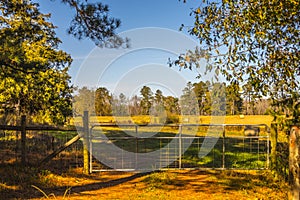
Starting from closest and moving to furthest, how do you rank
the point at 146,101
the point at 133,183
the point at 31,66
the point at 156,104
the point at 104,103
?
1. the point at 133,183
2. the point at 31,66
3. the point at 146,101
4. the point at 156,104
5. the point at 104,103

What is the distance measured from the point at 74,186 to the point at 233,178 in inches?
161

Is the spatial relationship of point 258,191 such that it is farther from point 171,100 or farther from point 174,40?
point 171,100

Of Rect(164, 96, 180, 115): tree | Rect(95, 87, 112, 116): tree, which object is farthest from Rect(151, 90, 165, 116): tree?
Rect(95, 87, 112, 116): tree

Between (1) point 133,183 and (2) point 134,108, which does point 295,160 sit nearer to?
(1) point 133,183

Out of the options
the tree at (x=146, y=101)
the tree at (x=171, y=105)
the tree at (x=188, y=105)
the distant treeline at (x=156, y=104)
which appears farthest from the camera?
the tree at (x=188, y=105)

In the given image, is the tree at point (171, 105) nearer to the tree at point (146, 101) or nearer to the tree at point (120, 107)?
the tree at point (146, 101)

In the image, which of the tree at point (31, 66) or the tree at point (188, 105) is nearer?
the tree at point (31, 66)

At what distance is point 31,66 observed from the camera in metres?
8.44

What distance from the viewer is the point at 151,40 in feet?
34.3

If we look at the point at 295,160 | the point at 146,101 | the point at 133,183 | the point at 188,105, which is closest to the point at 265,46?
the point at 295,160

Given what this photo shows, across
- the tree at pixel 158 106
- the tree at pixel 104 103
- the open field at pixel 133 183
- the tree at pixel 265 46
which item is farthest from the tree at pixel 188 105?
the tree at pixel 265 46

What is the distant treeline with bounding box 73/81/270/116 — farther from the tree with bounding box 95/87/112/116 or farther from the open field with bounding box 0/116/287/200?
the open field with bounding box 0/116/287/200

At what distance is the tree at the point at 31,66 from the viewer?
8086mm

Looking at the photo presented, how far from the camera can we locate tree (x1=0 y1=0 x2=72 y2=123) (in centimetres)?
809
